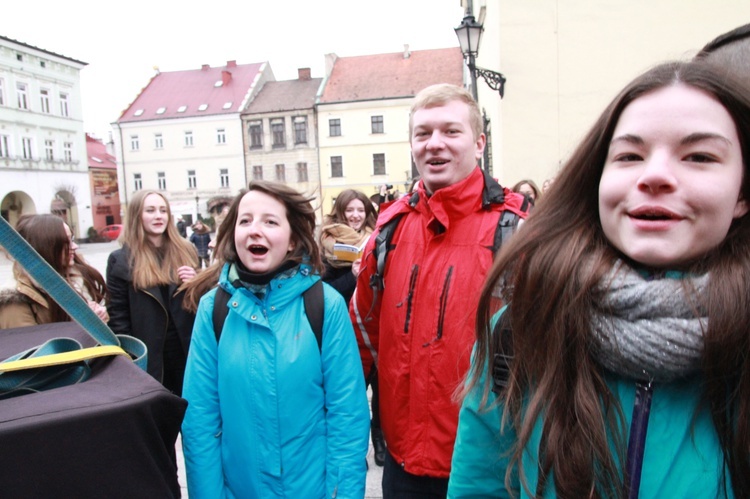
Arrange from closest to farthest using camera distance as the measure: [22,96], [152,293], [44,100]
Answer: [152,293] < [22,96] < [44,100]

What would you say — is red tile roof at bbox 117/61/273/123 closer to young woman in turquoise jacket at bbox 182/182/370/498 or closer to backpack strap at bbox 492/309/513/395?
young woman in turquoise jacket at bbox 182/182/370/498

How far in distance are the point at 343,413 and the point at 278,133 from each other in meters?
41.1

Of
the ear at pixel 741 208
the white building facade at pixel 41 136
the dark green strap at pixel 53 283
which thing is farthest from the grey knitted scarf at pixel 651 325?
the white building facade at pixel 41 136

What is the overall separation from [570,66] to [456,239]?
7.40 metres

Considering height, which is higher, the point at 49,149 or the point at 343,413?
the point at 49,149

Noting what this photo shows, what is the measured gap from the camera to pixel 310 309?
6.98ft

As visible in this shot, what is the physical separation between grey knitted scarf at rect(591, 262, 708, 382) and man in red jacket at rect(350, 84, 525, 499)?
873mm

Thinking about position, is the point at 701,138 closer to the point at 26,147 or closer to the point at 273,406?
the point at 273,406

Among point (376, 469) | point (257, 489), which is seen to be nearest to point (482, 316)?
point (257, 489)

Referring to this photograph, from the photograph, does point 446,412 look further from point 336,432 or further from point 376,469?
point 376,469

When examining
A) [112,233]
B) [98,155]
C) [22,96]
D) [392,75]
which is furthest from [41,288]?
[98,155]

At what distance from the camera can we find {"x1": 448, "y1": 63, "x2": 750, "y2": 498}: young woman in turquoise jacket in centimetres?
96

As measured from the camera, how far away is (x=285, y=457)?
203 cm

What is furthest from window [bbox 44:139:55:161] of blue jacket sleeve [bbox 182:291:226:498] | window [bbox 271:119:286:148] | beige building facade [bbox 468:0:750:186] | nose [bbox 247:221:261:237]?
blue jacket sleeve [bbox 182:291:226:498]
